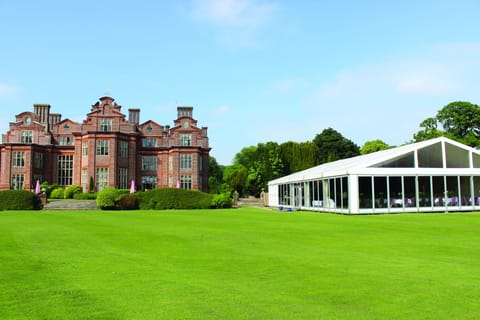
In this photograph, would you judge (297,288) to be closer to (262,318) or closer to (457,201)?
(262,318)

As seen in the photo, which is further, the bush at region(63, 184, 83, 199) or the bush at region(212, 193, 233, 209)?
the bush at region(63, 184, 83, 199)

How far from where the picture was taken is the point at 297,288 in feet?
19.4

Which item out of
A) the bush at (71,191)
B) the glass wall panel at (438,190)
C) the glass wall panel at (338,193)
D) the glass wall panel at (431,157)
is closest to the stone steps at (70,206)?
the bush at (71,191)

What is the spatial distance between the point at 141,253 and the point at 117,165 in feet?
133

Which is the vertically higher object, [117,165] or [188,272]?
[117,165]

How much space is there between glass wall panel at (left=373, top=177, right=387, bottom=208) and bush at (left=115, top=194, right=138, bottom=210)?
18.4 metres

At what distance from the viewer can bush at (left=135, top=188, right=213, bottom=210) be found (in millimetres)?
34781

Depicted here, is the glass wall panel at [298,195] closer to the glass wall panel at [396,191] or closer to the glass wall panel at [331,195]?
the glass wall panel at [331,195]

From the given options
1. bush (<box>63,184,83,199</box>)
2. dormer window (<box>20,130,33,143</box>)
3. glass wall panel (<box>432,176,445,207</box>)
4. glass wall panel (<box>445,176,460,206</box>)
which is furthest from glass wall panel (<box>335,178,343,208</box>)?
dormer window (<box>20,130,33,143</box>)

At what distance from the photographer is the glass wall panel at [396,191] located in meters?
25.0

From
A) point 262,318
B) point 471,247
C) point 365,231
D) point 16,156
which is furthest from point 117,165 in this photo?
point 262,318

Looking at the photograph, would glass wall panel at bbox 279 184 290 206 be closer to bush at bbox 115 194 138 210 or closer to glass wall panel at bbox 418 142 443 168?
bush at bbox 115 194 138 210

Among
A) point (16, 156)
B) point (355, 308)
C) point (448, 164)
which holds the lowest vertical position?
point (355, 308)

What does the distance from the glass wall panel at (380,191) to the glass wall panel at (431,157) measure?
2.55 metres
